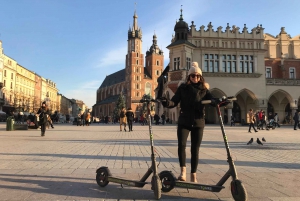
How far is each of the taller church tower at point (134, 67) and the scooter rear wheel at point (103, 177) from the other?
102 metres

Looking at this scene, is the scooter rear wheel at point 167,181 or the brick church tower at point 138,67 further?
the brick church tower at point 138,67

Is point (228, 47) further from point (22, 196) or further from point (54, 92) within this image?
point (54, 92)

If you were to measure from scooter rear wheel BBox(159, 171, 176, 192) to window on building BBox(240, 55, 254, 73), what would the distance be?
3685 centimetres

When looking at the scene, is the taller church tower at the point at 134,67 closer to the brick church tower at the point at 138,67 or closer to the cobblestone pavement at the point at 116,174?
the brick church tower at the point at 138,67

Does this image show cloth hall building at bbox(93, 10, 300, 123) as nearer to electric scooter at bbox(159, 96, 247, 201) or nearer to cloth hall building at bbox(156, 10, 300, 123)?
cloth hall building at bbox(156, 10, 300, 123)

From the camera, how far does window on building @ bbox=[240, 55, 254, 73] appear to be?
3803 centimetres

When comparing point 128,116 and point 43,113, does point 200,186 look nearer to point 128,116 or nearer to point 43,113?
point 43,113

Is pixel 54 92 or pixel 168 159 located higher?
pixel 54 92

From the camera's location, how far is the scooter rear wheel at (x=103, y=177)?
4184 mm

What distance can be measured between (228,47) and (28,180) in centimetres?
3700

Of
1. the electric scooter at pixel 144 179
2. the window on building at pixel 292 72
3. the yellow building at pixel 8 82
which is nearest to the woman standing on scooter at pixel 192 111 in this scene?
the electric scooter at pixel 144 179

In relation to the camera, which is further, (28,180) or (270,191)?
(28,180)

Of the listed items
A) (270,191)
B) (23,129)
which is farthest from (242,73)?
(270,191)

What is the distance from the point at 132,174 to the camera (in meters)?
5.07
